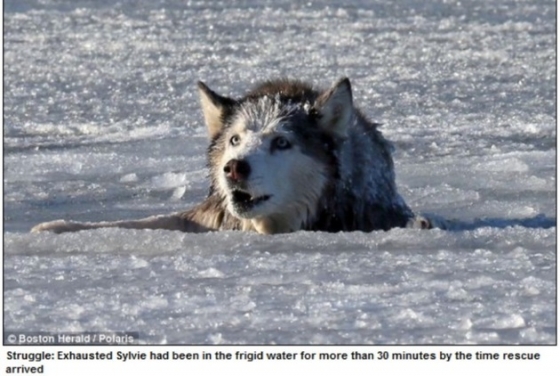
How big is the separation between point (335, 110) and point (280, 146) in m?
0.33

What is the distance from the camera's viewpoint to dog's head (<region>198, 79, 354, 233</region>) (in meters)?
5.88

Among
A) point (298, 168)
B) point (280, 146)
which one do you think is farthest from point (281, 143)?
point (298, 168)

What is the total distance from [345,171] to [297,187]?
26cm

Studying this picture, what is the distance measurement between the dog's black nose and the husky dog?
165 mm

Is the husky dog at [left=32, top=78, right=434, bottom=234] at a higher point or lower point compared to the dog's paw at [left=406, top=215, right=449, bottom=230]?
higher

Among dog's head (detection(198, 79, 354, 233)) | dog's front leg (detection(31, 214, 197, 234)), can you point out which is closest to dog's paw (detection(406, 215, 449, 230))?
dog's head (detection(198, 79, 354, 233))

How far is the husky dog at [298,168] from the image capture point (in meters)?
6.00

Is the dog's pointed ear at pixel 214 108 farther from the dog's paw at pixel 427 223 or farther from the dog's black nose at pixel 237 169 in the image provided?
the dog's paw at pixel 427 223

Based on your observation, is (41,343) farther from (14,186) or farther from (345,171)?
(14,186)

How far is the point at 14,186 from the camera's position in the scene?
24.2ft

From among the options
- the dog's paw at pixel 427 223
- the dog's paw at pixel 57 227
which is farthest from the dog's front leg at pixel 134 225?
the dog's paw at pixel 427 223

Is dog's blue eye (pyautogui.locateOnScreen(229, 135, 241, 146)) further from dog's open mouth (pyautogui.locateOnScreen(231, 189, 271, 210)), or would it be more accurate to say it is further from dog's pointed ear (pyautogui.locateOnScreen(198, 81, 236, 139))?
dog's open mouth (pyautogui.locateOnScreen(231, 189, 271, 210))

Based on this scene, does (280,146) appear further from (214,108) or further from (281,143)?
(214,108)

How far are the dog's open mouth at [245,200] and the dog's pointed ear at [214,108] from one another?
525 mm
